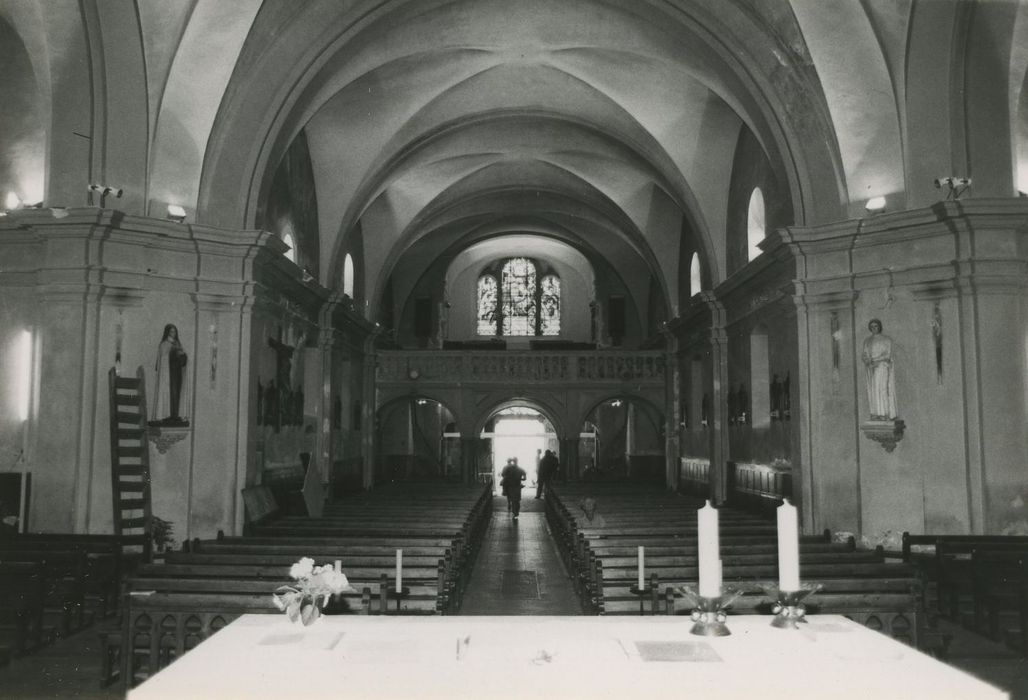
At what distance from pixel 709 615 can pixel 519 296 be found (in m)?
28.3

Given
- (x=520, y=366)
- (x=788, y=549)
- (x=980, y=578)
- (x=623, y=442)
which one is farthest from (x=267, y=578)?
(x=623, y=442)

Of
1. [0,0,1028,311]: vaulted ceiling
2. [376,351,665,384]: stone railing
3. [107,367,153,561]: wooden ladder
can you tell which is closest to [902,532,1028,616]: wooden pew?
[0,0,1028,311]: vaulted ceiling

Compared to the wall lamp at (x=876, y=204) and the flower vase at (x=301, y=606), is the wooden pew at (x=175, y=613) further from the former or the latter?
the wall lamp at (x=876, y=204)

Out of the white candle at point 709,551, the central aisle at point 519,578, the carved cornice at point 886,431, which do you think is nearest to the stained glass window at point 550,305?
the central aisle at point 519,578

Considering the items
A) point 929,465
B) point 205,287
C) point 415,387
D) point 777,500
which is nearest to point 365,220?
point 415,387

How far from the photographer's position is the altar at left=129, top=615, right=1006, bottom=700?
2900 millimetres

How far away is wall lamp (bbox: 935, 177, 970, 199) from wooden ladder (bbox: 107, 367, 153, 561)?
10.2 metres

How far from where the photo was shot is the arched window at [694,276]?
21.2 metres

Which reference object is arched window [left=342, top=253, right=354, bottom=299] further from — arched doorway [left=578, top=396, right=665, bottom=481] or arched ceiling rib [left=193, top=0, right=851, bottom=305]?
arched doorway [left=578, top=396, right=665, bottom=481]

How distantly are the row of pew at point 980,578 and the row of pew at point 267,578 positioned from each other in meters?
5.10

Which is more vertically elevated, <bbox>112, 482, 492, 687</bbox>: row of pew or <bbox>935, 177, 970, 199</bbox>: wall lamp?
<bbox>935, 177, 970, 199</bbox>: wall lamp

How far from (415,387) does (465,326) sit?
6.69 metres

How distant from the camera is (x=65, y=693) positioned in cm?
663

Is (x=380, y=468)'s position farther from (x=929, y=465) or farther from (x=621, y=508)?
(x=929, y=465)
